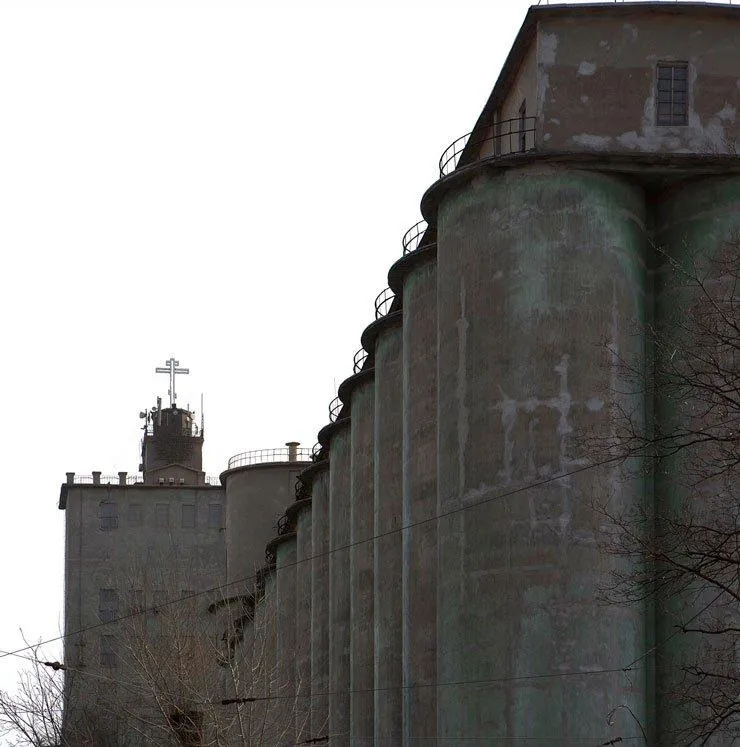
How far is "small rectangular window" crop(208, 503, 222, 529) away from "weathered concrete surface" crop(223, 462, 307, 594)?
433 inches

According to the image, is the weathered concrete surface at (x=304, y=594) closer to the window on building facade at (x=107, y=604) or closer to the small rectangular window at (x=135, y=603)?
the small rectangular window at (x=135, y=603)

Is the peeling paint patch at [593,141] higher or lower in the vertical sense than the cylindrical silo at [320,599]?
higher

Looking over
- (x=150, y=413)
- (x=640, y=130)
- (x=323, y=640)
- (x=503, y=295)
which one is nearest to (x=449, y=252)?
(x=503, y=295)

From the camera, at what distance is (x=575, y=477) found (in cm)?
3644

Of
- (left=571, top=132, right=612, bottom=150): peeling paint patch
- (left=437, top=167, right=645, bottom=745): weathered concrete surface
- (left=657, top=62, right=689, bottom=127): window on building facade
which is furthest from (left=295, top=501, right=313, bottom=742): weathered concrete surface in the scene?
(left=657, top=62, right=689, bottom=127): window on building facade

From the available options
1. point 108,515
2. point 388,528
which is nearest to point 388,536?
point 388,528

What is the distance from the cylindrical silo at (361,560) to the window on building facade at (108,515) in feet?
146

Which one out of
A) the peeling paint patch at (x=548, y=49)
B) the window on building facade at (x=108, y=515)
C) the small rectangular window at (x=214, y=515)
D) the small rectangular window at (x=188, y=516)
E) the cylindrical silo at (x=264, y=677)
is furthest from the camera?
the small rectangular window at (x=214, y=515)

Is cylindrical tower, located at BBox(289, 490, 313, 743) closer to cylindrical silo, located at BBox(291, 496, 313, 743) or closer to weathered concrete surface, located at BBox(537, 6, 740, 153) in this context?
cylindrical silo, located at BBox(291, 496, 313, 743)

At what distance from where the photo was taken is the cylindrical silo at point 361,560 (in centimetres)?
4928

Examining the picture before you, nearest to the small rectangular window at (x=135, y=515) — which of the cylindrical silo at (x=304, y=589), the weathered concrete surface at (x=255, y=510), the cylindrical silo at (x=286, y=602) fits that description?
the weathered concrete surface at (x=255, y=510)

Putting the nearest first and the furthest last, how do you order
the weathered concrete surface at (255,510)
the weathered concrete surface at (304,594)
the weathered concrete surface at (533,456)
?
the weathered concrete surface at (533,456) → the weathered concrete surface at (304,594) → the weathered concrete surface at (255,510)

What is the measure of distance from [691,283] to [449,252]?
5.57 metres

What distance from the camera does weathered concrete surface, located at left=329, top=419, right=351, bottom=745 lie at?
53281 millimetres
